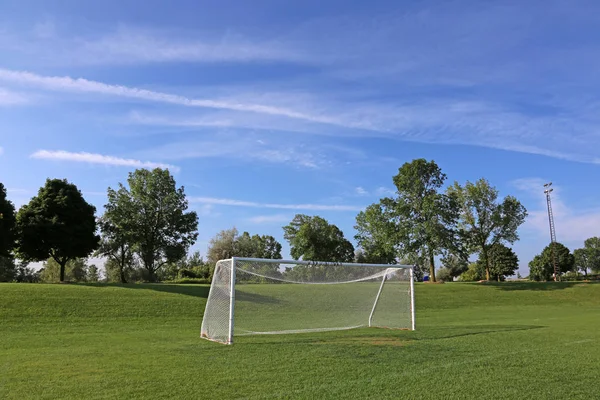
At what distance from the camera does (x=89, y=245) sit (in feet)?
111

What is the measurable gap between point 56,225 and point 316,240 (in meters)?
36.9

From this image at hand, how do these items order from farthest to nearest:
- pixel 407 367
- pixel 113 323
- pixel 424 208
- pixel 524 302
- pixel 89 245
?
pixel 424 208 < pixel 89 245 < pixel 524 302 < pixel 113 323 < pixel 407 367

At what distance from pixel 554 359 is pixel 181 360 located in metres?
7.78

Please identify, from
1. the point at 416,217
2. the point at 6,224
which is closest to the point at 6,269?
the point at 6,224

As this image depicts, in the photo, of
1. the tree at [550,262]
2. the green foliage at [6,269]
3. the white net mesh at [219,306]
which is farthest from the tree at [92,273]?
the tree at [550,262]

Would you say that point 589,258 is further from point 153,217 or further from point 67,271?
point 67,271

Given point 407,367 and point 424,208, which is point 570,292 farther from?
point 407,367

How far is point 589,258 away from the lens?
308 ft

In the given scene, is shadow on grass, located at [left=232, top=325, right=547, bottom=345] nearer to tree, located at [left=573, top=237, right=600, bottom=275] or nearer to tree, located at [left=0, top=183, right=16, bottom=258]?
tree, located at [left=0, top=183, right=16, bottom=258]

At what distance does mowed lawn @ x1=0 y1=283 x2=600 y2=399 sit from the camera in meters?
6.28

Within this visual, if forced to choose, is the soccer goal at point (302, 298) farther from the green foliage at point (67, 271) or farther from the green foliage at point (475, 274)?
the green foliage at point (475, 274)

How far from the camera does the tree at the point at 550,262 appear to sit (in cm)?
Result: 7025

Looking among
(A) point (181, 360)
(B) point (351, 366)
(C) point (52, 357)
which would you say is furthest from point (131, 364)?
(B) point (351, 366)

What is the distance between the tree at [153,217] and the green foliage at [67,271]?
36.9 feet
